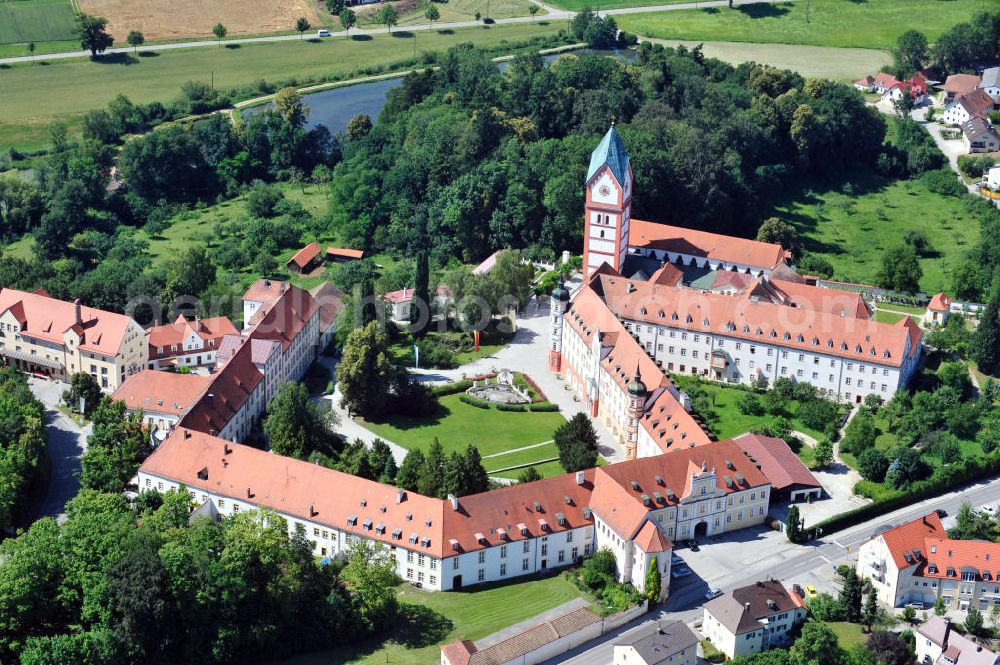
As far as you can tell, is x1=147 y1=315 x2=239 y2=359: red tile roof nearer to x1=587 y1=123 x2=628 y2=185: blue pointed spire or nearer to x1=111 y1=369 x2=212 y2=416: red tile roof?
x1=111 y1=369 x2=212 y2=416: red tile roof

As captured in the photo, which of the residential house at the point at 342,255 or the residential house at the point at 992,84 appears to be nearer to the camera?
the residential house at the point at 342,255

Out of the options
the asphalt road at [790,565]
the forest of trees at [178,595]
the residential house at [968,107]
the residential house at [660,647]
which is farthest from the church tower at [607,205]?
the residential house at [968,107]

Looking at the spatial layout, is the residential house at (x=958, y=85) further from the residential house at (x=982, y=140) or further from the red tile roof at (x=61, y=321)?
the red tile roof at (x=61, y=321)

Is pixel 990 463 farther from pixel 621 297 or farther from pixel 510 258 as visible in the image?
pixel 510 258

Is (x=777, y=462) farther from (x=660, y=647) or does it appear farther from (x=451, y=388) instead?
(x=451, y=388)

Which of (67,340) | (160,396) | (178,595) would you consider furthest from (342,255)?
(178,595)

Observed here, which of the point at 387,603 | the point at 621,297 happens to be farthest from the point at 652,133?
the point at 387,603
